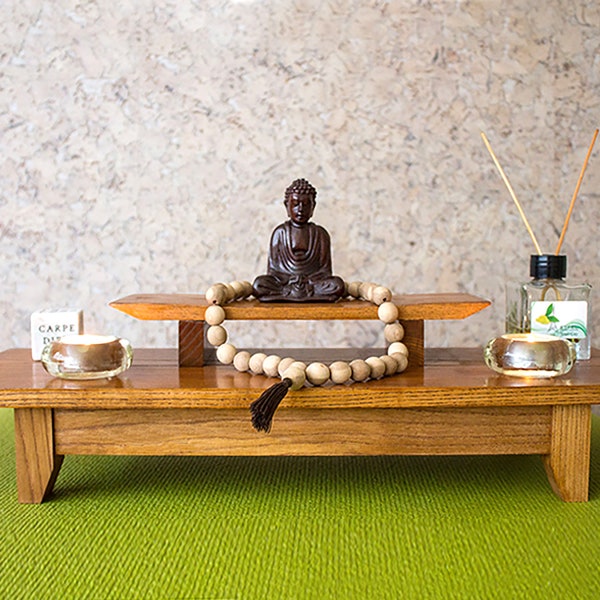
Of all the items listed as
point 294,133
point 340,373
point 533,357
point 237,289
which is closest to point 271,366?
point 340,373

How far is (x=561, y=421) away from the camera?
5.06ft

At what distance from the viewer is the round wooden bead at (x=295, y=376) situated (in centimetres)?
149

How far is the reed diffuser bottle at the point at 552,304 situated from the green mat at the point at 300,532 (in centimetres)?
30

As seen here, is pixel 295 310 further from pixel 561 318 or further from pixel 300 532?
pixel 561 318

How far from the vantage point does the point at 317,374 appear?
153cm

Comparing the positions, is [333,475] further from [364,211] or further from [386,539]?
[364,211]

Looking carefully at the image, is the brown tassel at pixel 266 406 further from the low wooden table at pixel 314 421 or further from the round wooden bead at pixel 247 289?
the round wooden bead at pixel 247 289

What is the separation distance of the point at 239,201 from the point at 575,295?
1311mm

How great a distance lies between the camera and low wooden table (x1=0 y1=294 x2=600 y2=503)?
4.94 feet

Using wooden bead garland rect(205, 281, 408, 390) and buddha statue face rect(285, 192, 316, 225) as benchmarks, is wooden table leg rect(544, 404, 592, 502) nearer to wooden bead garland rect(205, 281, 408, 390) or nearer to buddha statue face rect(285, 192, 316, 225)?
wooden bead garland rect(205, 281, 408, 390)

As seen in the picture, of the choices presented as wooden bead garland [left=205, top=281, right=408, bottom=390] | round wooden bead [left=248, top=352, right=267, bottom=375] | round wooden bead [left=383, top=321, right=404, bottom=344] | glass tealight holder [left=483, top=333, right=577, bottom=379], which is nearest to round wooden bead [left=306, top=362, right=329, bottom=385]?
wooden bead garland [left=205, top=281, right=408, bottom=390]

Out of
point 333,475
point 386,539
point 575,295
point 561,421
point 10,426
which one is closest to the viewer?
point 386,539

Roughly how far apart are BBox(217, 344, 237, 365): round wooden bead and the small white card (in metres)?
0.36

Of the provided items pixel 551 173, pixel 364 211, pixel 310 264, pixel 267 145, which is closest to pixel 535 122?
pixel 551 173
